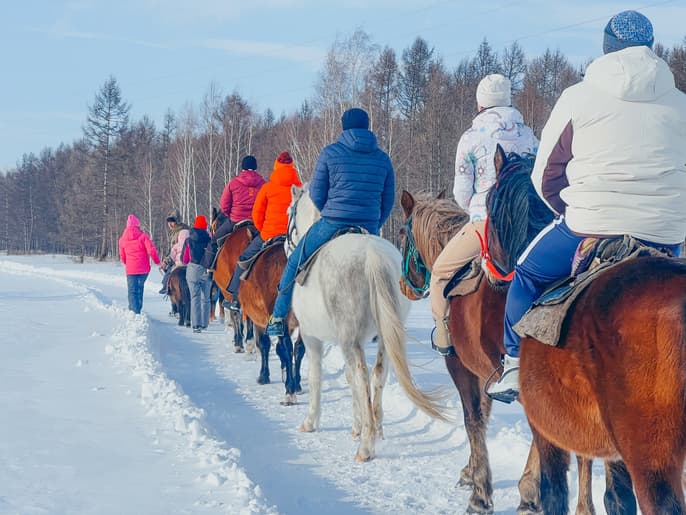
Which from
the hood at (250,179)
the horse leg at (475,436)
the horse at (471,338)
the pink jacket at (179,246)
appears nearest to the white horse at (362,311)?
the horse at (471,338)

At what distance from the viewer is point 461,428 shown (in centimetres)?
593

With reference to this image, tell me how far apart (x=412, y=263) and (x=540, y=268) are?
93.2 inches

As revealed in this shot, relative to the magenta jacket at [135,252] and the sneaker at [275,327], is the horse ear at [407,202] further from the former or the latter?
the magenta jacket at [135,252]

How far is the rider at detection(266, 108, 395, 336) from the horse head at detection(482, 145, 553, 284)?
2.15m

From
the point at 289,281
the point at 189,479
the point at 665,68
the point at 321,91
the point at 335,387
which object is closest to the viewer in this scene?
the point at 665,68

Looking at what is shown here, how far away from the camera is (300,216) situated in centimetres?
683

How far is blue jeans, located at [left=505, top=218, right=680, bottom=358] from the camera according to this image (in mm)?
2930

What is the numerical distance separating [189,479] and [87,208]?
59.9 metres

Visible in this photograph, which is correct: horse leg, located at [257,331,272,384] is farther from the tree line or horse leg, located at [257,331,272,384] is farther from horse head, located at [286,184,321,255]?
the tree line

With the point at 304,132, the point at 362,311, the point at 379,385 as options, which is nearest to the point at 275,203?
the point at 362,311

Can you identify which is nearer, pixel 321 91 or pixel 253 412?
pixel 253 412

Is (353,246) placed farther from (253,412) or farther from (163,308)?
(163,308)

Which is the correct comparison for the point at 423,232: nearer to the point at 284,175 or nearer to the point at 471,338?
the point at 471,338

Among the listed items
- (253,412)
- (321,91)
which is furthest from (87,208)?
(253,412)
